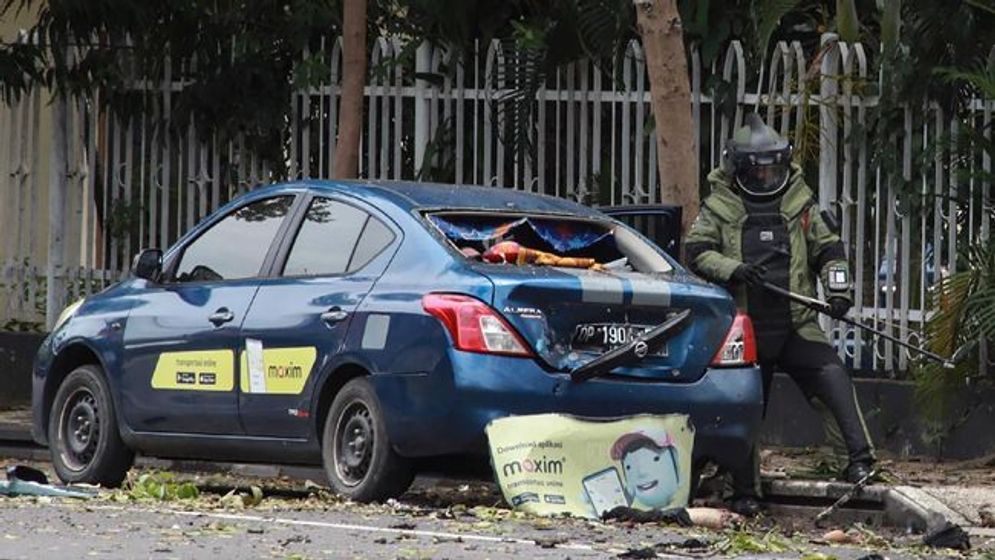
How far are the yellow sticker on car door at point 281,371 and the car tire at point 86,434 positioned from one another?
1029mm

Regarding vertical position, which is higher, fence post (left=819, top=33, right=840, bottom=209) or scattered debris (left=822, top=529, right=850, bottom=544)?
fence post (left=819, top=33, right=840, bottom=209)

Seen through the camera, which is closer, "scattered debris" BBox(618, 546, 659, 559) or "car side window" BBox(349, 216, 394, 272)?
"scattered debris" BBox(618, 546, 659, 559)

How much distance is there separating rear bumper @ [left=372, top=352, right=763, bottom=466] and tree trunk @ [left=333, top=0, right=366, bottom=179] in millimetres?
4894

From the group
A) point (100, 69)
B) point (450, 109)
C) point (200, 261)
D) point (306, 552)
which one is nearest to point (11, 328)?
point (100, 69)

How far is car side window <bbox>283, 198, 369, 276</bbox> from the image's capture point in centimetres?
1120

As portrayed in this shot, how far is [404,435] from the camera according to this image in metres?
10.5

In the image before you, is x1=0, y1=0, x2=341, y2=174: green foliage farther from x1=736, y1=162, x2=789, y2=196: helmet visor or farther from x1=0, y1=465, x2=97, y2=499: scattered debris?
x1=0, y1=465, x2=97, y2=499: scattered debris

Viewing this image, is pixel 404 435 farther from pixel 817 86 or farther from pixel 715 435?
pixel 817 86

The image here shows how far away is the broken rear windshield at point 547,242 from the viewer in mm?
10914

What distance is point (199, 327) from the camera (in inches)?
459

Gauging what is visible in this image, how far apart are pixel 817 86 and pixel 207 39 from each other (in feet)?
15.0

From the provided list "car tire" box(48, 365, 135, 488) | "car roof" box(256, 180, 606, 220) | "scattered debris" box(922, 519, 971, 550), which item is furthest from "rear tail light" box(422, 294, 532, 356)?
"car tire" box(48, 365, 135, 488)

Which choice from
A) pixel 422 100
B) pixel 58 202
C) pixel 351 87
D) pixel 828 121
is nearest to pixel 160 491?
pixel 351 87

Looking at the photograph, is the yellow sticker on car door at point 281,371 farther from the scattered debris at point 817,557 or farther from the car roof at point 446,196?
the scattered debris at point 817,557
